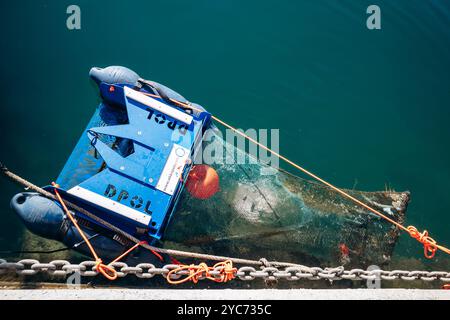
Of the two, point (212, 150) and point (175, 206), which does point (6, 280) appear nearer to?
point (175, 206)

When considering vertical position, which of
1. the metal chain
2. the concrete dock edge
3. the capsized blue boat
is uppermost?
the capsized blue boat

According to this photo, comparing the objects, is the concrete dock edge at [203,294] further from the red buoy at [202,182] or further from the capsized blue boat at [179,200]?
the red buoy at [202,182]

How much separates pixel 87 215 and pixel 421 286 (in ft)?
18.8

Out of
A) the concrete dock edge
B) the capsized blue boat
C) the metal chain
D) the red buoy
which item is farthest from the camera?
the red buoy

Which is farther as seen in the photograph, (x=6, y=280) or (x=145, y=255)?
(x=6, y=280)

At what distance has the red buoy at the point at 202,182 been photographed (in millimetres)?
5219

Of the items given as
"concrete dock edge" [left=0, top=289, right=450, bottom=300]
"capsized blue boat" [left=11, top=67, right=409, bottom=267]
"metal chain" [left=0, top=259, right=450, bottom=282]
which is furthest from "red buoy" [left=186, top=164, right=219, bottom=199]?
"concrete dock edge" [left=0, top=289, right=450, bottom=300]

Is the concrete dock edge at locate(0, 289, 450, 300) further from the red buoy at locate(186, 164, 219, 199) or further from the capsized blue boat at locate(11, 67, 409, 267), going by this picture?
the red buoy at locate(186, 164, 219, 199)

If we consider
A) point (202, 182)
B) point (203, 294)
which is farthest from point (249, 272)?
point (202, 182)

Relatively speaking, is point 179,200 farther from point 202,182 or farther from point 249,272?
point 249,272

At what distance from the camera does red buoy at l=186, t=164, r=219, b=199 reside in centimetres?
522

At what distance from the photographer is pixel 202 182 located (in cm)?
524

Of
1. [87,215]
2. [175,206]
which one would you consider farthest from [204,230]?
[87,215]

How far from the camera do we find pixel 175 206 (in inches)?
198
